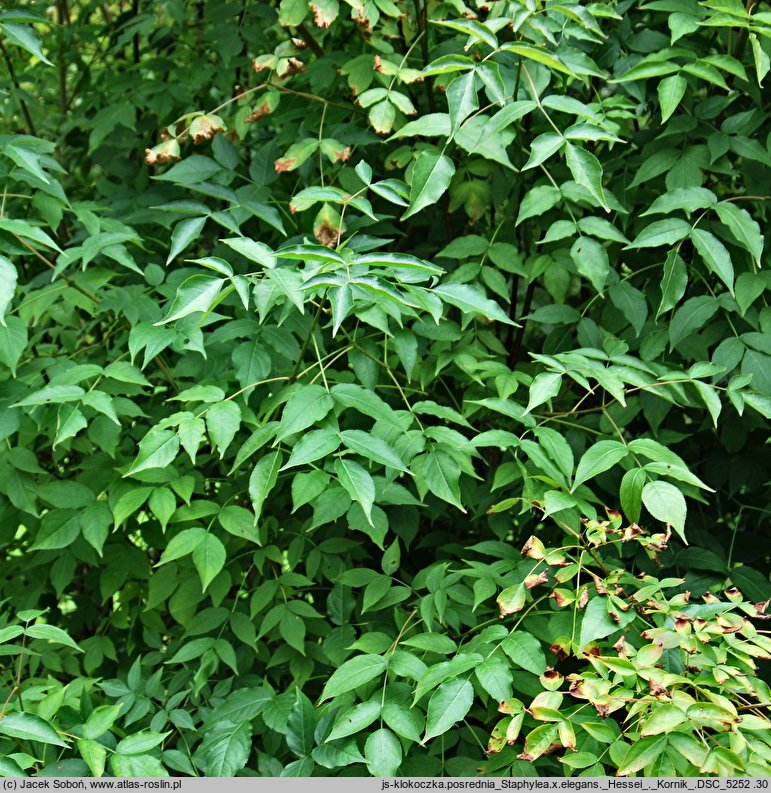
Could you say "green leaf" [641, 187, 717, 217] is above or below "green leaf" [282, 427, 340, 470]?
above

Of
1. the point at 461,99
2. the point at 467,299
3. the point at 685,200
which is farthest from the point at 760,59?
the point at 467,299

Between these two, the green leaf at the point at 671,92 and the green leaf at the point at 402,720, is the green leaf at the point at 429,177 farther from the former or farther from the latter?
the green leaf at the point at 402,720

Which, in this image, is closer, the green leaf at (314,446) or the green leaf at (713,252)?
the green leaf at (314,446)

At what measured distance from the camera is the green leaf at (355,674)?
65.6 inches

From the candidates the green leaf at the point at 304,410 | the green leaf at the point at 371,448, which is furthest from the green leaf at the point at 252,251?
the green leaf at the point at 371,448

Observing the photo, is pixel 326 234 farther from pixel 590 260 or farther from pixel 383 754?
pixel 383 754

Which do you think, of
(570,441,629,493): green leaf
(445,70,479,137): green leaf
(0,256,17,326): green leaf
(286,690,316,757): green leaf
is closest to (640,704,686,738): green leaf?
(570,441,629,493): green leaf

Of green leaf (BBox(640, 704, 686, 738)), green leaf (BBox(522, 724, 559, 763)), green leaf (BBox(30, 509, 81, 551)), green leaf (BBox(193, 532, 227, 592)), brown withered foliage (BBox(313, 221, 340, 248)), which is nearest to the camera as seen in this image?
green leaf (BBox(640, 704, 686, 738))

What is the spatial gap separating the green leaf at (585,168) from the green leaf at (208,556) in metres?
1.07

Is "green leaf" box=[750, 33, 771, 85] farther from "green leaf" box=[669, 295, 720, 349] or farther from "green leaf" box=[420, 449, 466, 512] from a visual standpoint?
"green leaf" box=[420, 449, 466, 512]

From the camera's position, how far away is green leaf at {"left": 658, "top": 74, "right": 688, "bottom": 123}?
191 cm

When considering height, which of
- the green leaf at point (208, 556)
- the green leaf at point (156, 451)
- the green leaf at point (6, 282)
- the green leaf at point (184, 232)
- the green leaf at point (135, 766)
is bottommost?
the green leaf at point (135, 766)

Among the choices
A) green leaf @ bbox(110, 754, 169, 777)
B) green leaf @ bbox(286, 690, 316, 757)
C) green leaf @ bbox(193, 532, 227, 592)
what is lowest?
green leaf @ bbox(286, 690, 316, 757)

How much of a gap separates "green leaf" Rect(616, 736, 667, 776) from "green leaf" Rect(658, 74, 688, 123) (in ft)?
4.26
